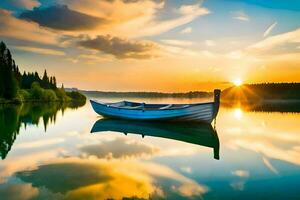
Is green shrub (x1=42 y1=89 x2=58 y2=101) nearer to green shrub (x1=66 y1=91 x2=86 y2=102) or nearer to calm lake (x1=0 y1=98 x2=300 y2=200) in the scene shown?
green shrub (x1=66 y1=91 x2=86 y2=102)

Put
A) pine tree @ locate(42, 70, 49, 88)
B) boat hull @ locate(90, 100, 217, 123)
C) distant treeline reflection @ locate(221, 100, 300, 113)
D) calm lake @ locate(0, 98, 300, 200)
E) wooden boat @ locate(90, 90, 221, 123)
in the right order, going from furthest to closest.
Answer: pine tree @ locate(42, 70, 49, 88) → distant treeline reflection @ locate(221, 100, 300, 113) → boat hull @ locate(90, 100, 217, 123) → wooden boat @ locate(90, 90, 221, 123) → calm lake @ locate(0, 98, 300, 200)

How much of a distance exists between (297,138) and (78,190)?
55.9ft

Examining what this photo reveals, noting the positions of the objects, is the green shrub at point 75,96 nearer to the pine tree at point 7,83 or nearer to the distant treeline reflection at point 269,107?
the pine tree at point 7,83

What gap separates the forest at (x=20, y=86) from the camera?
6650cm

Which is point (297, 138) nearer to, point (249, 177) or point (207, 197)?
point (249, 177)

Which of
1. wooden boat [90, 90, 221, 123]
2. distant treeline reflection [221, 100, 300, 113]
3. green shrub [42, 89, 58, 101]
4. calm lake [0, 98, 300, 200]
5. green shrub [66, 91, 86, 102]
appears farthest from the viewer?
green shrub [66, 91, 86, 102]

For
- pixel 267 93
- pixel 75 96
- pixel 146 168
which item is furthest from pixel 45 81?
pixel 267 93

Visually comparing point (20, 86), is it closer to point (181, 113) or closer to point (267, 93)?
point (181, 113)

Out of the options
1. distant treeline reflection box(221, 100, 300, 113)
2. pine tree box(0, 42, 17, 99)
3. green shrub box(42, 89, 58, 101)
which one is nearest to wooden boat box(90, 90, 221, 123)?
distant treeline reflection box(221, 100, 300, 113)

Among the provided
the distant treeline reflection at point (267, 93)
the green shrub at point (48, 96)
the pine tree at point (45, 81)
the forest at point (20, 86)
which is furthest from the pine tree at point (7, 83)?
the distant treeline reflection at point (267, 93)

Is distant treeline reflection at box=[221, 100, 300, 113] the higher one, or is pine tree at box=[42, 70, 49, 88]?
pine tree at box=[42, 70, 49, 88]

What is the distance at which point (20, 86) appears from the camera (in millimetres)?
86250

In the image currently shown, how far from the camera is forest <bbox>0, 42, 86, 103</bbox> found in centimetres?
6650

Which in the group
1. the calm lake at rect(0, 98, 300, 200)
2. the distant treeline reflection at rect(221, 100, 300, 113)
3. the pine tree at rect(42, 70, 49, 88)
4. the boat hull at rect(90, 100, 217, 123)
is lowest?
the distant treeline reflection at rect(221, 100, 300, 113)
